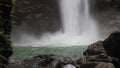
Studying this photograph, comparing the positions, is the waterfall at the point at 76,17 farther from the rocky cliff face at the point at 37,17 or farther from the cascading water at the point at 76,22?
the rocky cliff face at the point at 37,17

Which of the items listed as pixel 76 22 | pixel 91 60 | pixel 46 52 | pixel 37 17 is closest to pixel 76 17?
pixel 76 22

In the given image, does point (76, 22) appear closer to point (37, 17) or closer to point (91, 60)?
point (37, 17)

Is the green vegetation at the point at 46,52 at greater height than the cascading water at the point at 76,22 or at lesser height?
lesser

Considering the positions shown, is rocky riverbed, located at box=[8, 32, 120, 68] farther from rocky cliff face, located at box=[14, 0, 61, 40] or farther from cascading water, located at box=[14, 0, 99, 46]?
rocky cliff face, located at box=[14, 0, 61, 40]

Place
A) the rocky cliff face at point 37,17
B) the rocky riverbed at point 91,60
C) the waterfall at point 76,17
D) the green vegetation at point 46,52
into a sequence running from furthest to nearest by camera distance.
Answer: the waterfall at point 76,17
the rocky cliff face at point 37,17
the green vegetation at point 46,52
the rocky riverbed at point 91,60

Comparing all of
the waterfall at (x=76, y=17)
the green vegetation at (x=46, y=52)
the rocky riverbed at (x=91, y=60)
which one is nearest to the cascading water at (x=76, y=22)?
the waterfall at (x=76, y=17)

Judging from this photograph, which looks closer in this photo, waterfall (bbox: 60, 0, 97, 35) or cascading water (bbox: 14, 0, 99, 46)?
cascading water (bbox: 14, 0, 99, 46)

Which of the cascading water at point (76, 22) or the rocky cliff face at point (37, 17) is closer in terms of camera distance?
the cascading water at point (76, 22)

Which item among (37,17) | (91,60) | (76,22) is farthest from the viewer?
(37,17)

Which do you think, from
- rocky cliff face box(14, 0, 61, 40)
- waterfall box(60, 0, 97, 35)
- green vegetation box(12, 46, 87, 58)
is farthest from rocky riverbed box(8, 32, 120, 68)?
rocky cliff face box(14, 0, 61, 40)

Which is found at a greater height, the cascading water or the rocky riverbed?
the cascading water

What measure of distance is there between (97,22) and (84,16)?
2.66 metres

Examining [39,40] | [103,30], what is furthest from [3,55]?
[103,30]

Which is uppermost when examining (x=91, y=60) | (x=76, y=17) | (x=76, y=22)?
(x=76, y=17)
